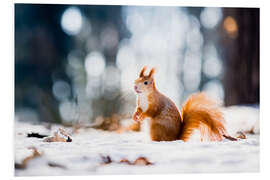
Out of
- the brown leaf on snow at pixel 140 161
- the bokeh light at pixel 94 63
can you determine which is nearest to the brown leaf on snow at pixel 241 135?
the brown leaf on snow at pixel 140 161

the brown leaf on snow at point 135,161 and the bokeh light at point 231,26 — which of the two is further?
the bokeh light at point 231,26

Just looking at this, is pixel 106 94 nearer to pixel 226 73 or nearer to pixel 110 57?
pixel 110 57

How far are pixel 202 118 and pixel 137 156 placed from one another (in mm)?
527

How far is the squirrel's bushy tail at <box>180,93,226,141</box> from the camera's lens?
2.12 metres

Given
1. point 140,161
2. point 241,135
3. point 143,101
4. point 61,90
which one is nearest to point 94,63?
point 61,90

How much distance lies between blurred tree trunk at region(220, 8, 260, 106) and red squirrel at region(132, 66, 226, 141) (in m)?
0.39

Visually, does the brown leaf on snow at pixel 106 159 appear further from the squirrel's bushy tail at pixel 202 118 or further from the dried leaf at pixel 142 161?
the squirrel's bushy tail at pixel 202 118

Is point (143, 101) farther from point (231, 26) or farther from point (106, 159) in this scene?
point (231, 26)

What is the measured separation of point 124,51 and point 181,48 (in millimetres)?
441

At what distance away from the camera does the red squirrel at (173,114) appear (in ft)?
6.71

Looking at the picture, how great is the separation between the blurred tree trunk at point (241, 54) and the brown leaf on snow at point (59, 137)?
1.26 metres

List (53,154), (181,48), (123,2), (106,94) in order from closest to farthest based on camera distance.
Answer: (53,154)
(123,2)
(181,48)
(106,94)
